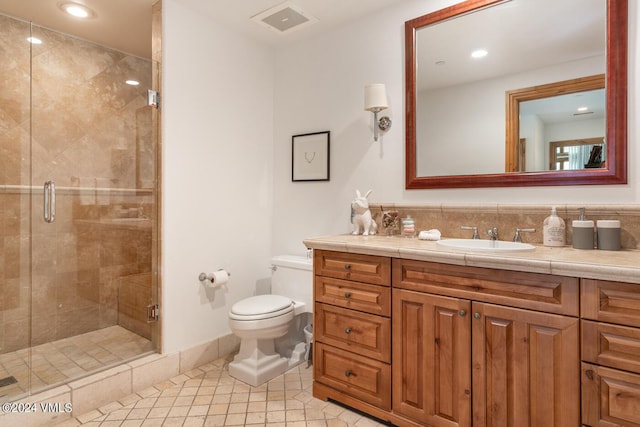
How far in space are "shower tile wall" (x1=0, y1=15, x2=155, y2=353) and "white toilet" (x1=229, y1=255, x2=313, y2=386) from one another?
2.85ft

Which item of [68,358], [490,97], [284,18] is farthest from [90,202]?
[490,97]

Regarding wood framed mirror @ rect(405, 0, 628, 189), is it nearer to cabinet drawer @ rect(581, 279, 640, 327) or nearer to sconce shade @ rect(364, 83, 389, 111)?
sconce shade @ rect(364, 83, 389, 111)

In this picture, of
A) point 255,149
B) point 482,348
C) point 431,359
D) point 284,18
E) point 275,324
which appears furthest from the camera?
point 255,149

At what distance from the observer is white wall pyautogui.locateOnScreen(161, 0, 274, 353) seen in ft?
7.64

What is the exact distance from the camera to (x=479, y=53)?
204cm

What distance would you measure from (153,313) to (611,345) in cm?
235

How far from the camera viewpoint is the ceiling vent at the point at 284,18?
7.81 ft

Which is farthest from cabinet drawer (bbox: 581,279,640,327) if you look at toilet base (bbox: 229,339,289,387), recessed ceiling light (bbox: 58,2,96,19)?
recessed ceiling light (bbox: 58,2,96,19)

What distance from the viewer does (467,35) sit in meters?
2.08

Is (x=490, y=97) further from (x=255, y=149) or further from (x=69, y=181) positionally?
(x=69, y=181)

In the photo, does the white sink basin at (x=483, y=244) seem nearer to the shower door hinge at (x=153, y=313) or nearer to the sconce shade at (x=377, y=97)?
the sconce shade at (x=377, y=97)

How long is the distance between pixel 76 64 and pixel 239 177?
149 centimetres

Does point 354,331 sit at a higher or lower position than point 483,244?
lower

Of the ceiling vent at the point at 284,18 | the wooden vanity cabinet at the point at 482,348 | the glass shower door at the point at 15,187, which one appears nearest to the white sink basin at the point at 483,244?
the wooden vanity cabinet at the point at 482,348
